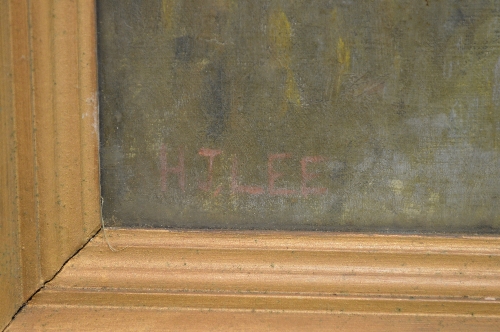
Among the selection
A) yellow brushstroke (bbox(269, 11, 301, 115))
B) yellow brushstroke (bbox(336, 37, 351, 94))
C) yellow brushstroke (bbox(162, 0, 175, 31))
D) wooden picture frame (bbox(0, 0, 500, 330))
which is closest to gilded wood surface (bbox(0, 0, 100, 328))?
wooden picture frame (bbox(0, 0, 500, 330))

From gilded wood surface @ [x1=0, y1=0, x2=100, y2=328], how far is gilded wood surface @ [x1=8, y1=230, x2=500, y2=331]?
0.26ft

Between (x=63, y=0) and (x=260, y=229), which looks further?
(x=260, y=229)

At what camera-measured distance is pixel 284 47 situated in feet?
4.18

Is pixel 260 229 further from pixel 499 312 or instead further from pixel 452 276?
pixel 499 312

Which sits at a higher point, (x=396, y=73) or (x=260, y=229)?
(x=396, y=73)

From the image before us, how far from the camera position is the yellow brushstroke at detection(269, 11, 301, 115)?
4.16 feet

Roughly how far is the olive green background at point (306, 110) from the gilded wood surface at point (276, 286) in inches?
3.1

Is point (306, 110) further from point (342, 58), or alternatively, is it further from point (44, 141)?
point (44, 141)

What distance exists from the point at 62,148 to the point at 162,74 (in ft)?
1.24

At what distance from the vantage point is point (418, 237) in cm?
131

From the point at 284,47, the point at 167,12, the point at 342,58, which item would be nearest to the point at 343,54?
the point at 342,58

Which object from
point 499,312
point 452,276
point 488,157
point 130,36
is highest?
point 130,36

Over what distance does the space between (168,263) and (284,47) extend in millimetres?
761

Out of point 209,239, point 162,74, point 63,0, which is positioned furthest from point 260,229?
point 63,0
